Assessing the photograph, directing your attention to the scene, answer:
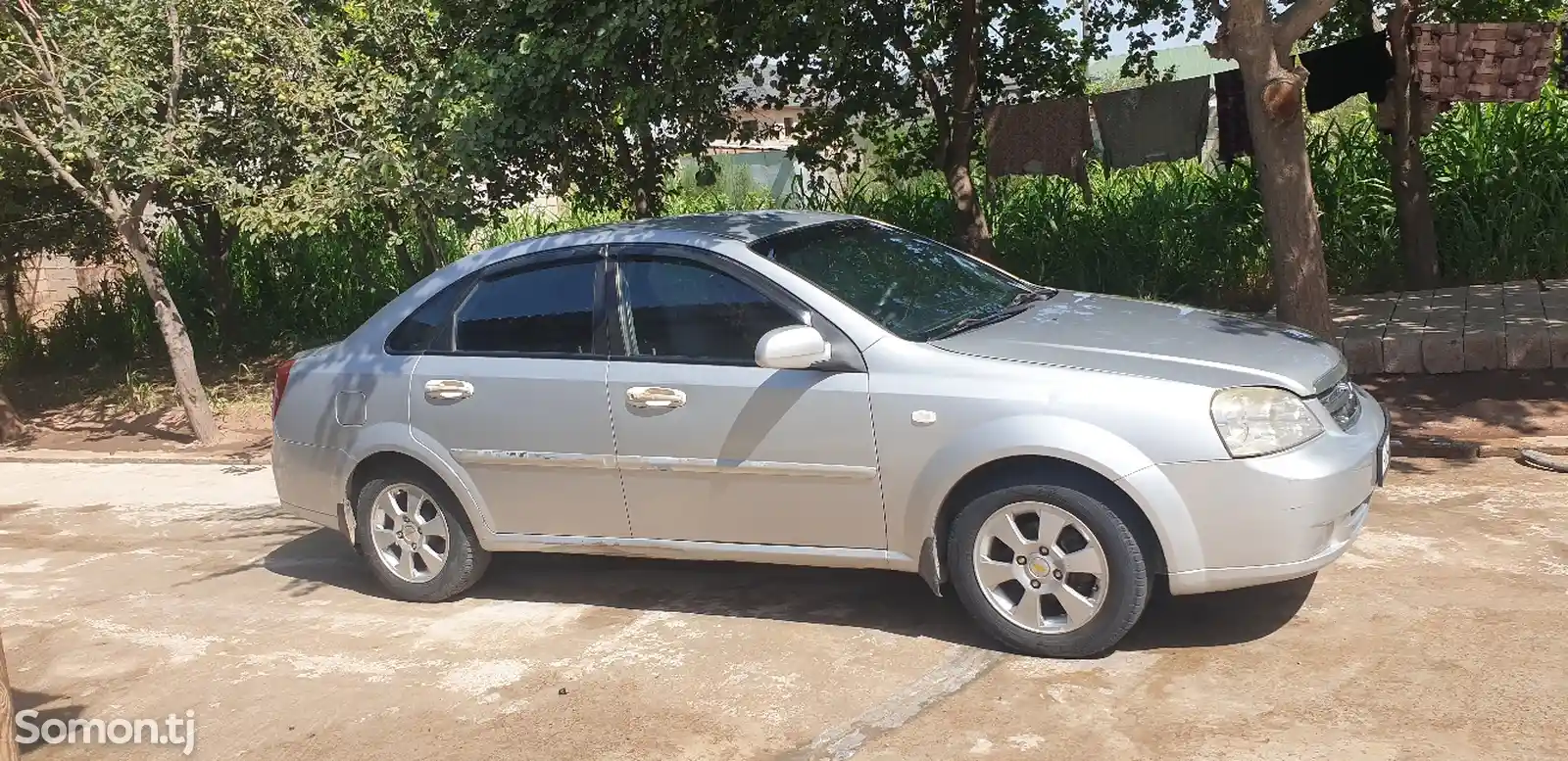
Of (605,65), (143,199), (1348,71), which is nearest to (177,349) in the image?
(143,199)

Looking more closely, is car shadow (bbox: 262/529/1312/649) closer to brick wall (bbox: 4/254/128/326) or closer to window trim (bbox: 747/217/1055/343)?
window trim (bbox: 747/217/1055/343)

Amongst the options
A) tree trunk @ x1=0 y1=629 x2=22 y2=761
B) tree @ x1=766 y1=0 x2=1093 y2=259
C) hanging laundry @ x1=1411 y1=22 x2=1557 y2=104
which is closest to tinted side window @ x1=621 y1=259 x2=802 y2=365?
tree trunk @ x1=0 y1=629 x2=22 y2=761

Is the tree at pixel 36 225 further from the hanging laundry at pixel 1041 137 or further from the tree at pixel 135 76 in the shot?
the hanging laundry at pixel 1041 137

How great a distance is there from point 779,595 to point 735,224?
60.9 inches

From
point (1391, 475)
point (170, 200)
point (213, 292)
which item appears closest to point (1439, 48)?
point (1391, 475)

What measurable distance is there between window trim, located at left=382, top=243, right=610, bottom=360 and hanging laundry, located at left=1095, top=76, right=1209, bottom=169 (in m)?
6.50

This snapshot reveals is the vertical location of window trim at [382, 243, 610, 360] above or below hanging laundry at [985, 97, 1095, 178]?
below

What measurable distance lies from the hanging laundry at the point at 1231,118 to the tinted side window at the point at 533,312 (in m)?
6.81

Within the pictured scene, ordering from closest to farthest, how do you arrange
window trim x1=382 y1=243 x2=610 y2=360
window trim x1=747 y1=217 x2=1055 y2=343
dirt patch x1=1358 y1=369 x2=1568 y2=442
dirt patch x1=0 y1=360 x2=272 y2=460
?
window trim x1=747 y1=217 x2=1055 y2=343 < window trim x1=382 y1=243 x2=610 y2=360 < dirt patch x1=1358 y1=369 x2=1568 y2=442 < dirt patch x1=0 y1=360 x2=272 y2=460

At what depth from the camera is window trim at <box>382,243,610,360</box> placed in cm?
556

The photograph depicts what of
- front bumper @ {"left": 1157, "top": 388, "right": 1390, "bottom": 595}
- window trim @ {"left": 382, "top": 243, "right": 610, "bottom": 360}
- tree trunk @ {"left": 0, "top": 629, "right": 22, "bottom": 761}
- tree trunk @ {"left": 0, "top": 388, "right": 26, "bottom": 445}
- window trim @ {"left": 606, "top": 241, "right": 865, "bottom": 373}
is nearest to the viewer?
tree trunk @ {"left": 0, "top": 629, "right": 22, "bottom": 761}

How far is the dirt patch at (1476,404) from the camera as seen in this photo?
7463 mm

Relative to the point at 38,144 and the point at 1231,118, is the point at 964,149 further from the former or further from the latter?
the point at 38,144

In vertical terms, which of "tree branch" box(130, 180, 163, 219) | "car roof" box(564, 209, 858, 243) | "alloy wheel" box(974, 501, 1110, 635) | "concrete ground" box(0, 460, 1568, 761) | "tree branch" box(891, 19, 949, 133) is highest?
"tree branch" box(891, 19, 949, 133)
